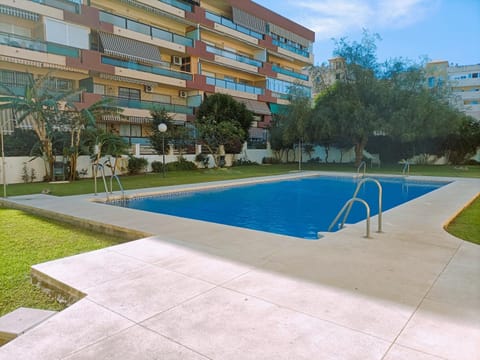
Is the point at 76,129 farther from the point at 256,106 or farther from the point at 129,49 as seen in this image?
the point at 256,106

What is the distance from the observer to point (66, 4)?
2391cm

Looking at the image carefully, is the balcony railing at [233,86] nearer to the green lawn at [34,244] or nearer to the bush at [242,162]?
the bush at [242,162]

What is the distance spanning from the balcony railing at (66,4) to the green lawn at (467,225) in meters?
26.8

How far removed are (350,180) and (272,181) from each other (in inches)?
200

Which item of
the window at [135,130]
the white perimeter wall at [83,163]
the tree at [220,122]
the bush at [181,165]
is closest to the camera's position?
the white perimeter wall at [83,163]

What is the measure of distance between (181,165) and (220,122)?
16.8ft

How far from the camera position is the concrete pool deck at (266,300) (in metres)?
2.86

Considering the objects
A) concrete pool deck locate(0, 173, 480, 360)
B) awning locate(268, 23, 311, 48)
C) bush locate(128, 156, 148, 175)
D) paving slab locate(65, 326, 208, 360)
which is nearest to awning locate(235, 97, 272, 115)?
awning locate(268, 23, 311, 48)

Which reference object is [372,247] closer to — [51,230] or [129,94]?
[51,230]

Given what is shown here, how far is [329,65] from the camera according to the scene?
93.6 ft

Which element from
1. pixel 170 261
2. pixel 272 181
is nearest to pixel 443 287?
pixel 170 261

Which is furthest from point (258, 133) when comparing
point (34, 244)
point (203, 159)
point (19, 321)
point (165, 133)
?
point (19, 321)

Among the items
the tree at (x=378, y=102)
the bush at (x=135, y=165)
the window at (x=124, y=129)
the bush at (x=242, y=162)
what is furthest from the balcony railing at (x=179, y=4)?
the bush at (x=135, y=165)

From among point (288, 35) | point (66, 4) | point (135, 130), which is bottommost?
point (135, 130)
